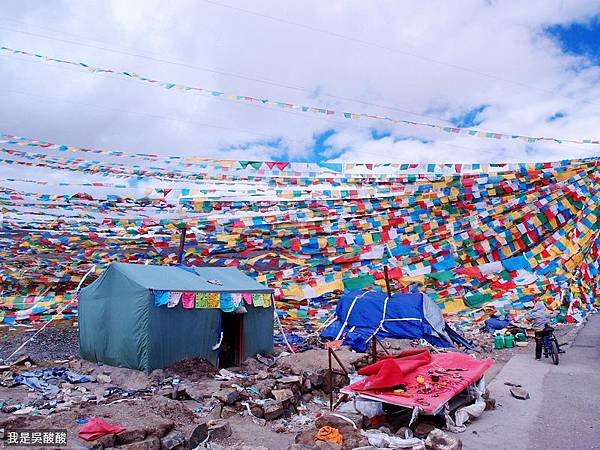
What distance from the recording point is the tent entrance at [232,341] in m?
15.5

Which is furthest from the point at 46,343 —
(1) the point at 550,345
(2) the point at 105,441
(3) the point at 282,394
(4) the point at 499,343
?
(1) the point at 550,345

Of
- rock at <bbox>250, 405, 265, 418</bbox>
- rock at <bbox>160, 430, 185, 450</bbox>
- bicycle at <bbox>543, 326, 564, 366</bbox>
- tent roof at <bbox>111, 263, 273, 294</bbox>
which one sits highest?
tent roof at <bbox>111, 263, 273, 294</bbox>

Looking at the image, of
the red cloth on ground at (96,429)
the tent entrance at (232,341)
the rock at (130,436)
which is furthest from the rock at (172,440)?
the tent entrance at (232,341)

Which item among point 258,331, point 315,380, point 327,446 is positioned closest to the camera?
point 327,446

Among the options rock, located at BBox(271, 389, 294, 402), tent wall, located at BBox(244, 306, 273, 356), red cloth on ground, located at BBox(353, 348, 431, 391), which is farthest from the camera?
tent wall, located at BBox(244, 306, 273, 356)

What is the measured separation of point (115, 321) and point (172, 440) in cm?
736

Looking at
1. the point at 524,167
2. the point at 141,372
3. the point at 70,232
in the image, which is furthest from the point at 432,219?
the point at 70,232

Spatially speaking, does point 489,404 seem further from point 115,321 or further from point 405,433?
point 115,321

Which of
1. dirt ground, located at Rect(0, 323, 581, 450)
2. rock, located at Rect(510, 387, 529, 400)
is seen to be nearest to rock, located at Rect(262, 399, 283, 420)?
dirt ground, located at Rect(0, 323, 581, 450)

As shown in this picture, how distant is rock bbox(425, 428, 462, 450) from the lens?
696 cm

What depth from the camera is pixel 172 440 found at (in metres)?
7.43

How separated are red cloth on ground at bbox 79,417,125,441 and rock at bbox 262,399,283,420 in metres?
3.12

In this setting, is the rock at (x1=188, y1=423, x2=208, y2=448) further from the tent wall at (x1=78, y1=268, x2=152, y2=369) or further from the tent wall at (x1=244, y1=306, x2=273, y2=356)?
the tent wall at (x1=244, y1=306, x2=273, y2=356)

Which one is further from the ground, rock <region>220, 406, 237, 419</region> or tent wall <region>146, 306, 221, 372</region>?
tent wall <region>146, 306, 221, 372</region>
